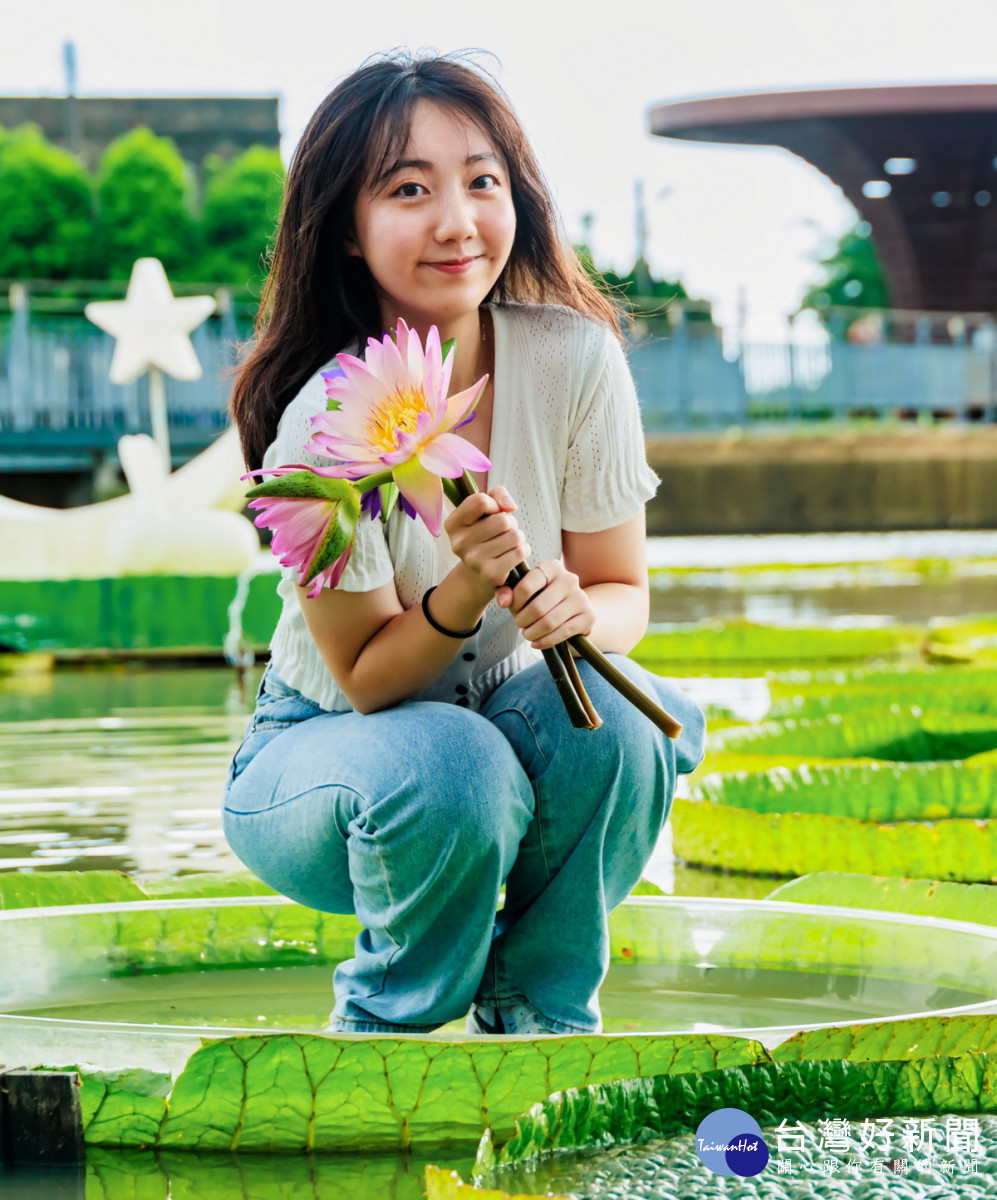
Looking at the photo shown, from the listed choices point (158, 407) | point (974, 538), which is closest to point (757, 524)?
point (974, 538)

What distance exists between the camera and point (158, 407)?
21.2 feet

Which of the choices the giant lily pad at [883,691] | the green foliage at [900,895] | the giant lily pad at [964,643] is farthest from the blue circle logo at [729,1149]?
the giant lily pad at [964,643]

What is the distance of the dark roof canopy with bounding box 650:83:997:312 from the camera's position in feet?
58.2

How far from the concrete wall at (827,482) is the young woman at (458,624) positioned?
12.1m

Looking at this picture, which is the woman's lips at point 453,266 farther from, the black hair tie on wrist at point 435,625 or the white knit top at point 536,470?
the black hair tie on wrist at point 435,625

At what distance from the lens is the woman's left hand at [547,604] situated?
1232mm

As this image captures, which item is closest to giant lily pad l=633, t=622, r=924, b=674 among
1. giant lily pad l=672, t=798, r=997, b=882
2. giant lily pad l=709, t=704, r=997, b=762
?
giant lily pad l=709, t=704, r=997, b=762

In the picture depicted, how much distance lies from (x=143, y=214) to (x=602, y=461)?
17472 millimetres

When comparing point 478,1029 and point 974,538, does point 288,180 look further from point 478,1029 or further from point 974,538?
point 974,538

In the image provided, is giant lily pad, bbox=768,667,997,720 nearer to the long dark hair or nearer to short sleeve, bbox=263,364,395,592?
the long dark hair

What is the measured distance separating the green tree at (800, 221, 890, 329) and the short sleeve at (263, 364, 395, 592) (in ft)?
108

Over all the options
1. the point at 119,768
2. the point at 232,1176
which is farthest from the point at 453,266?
the point at 119,768

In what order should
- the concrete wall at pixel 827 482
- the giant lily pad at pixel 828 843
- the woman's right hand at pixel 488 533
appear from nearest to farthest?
1. the woman's right hand at pixel 488 533
2. the giant lily pad at pixel 828 843
3. the concrete wall at pixel 827 482

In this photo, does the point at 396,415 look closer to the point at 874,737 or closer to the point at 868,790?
the point at 868,790
